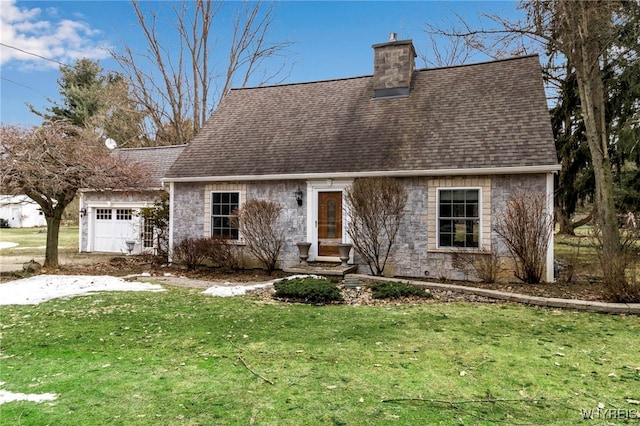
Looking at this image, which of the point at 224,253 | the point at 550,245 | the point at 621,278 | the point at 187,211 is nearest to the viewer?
the point at 621,278

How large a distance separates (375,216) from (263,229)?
315 cm

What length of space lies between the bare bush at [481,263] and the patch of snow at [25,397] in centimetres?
844

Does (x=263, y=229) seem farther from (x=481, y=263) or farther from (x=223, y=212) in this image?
(x=481, y=263)

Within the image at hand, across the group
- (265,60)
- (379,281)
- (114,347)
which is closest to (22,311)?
(114,347)

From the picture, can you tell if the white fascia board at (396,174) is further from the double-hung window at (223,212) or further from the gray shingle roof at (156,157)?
the gray shingle roof at (156,157)

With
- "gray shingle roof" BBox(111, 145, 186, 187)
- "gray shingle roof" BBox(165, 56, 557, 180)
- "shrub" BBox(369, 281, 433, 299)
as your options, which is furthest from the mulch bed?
"gray shingle roof" BBox(111, 145, 186, 187)

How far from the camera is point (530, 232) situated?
8938mm

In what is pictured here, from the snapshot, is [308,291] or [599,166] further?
[599,166]

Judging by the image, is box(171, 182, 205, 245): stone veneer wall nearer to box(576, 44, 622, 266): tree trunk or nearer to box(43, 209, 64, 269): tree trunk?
box(43, 209, 64, 269): tree trunk

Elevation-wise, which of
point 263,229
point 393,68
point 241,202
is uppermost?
point 393,68

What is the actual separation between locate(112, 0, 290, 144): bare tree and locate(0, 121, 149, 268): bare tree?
1377 centimetres

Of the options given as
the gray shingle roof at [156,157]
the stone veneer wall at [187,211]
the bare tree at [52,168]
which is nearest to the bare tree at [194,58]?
the gray shingle roof at [156,157]

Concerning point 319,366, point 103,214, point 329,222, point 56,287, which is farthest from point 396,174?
point 103,214

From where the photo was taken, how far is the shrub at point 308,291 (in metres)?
7.65
